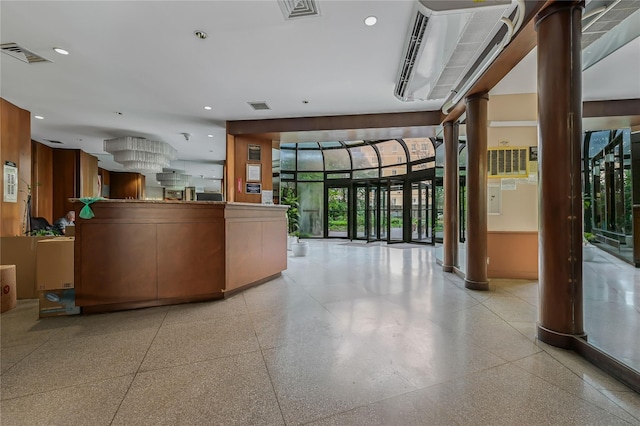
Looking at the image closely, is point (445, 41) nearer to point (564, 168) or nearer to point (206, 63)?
point (564, 168)

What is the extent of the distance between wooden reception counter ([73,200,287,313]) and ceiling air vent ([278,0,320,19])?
222 centimetres

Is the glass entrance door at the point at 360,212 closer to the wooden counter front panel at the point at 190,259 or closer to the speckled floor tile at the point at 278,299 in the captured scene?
the speckled floor tile at the point at 278,299

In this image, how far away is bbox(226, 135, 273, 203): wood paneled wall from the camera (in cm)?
660

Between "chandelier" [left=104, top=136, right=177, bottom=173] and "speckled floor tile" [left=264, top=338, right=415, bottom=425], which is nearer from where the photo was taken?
"speckled floor tile" [left=264, top=338, right=415, bottom=425]

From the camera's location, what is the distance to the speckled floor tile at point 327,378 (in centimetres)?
161

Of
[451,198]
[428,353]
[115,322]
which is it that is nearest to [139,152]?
[115,322]

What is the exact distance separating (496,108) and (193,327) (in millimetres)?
5303

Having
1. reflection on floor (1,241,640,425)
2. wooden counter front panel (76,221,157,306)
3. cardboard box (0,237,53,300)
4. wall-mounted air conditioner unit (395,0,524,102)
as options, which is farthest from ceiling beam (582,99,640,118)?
cardboard box (0,237,53,300)

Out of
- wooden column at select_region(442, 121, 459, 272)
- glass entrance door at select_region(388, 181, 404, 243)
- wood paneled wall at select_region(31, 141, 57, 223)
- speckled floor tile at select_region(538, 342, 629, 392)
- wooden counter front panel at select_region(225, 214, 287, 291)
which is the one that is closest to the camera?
speckled floor tile at select_region(538, 342, 629, 392)

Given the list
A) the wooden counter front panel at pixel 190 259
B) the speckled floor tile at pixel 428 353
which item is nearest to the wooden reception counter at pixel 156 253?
the wooden counter front panel at pixel 190 259

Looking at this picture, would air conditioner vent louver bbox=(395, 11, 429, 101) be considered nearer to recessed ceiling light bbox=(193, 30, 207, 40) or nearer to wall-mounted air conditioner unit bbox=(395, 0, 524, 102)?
wall-mounted air conditioner unit bbox=(395, 0, 524, 102)

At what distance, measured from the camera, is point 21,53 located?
3.57m

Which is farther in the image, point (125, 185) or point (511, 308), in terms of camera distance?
point (125, 185)

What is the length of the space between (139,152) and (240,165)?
324 centimetres
